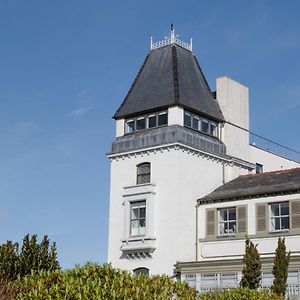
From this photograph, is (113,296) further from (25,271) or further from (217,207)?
(217,207)

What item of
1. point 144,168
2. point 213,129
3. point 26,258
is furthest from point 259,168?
point 26,258

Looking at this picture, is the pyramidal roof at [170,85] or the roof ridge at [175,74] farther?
the pyramidal roof at [170,85]

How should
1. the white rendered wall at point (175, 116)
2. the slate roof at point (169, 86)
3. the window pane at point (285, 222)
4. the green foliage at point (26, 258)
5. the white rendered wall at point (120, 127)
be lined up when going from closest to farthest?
the green foliage at point (26, 258)
the window pane at point (285, 222)
the white rendered wall at point (175, 116)
the slate roof at point (169, 86)
the white rendered wall at point (120, 127)

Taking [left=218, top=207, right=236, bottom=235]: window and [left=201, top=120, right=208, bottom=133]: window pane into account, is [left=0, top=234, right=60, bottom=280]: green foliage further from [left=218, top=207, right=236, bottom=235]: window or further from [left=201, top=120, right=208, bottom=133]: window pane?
[left=201, top=120, right=208, bottom=133]: window pane

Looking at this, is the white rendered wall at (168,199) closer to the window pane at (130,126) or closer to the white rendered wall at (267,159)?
the window pane at (130,126)

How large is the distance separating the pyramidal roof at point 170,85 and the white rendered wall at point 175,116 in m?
0.29

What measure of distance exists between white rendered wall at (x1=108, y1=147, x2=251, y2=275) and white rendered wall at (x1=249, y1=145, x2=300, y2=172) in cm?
492

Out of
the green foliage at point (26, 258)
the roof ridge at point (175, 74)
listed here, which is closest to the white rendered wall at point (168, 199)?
the roof ridge at point (175, 74)

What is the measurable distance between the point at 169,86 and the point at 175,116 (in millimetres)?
2404

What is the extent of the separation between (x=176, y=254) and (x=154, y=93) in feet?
32.4

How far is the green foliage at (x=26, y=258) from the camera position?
24.7 meters

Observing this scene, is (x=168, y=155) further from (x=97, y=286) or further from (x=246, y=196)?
(x=97, y=286)

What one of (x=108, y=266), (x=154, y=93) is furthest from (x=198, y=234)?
(x=108, y=266)

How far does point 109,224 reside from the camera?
4256 centimetres
